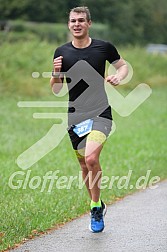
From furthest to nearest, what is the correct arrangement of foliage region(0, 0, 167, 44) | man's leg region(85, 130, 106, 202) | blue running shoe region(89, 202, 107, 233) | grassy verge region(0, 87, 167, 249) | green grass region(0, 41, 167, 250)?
foliage region(0, 0, 167, 44)
green grass region(0, 41, 167, 250)
grassy verge region(0, 87, 167, 249)
blue running shoe region(89, 202, 107, 233)
man's leg region(85, 130, 106, 202)

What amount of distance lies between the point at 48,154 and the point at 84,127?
20.3ft

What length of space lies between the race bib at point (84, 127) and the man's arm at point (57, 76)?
1.40 ft

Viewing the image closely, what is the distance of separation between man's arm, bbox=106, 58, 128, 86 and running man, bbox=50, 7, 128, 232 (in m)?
0.01

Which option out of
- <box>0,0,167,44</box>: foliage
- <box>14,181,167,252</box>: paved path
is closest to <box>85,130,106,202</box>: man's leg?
<box>14,181,167,252</box>: paved path

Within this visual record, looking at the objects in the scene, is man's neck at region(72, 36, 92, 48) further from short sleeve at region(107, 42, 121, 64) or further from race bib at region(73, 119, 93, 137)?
race bib at region(73, 119, 93, 137)

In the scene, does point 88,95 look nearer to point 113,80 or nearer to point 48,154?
point 113,80

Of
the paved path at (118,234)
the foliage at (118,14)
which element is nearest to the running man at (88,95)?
the paved path at (118,234)

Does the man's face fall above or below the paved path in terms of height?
above

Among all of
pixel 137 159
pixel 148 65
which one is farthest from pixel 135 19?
pixel 137 159

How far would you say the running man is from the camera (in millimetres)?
7125

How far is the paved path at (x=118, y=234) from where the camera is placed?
6539mm

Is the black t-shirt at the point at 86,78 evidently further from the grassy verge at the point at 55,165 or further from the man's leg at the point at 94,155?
the grassy verge at the point at 55,165

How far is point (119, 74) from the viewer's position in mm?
7223

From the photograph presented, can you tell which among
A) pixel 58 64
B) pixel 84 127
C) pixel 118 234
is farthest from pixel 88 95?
pixel 118 234
